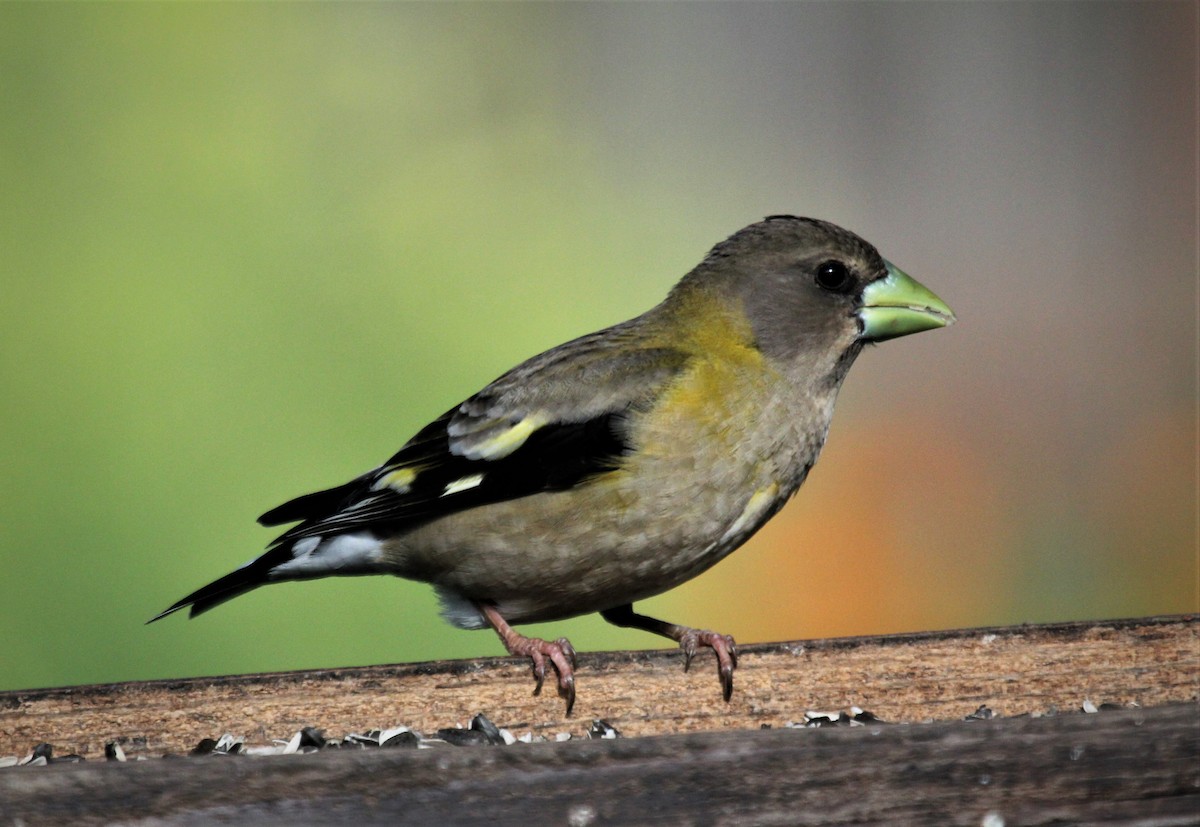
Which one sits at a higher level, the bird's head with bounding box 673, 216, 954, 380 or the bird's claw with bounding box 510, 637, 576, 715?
the bird's head with bounding box 673, 216, 954, 380

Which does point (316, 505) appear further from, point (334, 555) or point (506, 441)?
point (506, 441)

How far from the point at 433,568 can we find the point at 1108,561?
3705 mm

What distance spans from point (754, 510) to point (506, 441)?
1.79ft

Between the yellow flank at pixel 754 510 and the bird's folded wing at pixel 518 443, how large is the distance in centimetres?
28

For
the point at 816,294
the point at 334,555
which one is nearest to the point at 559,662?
the point at 334,555

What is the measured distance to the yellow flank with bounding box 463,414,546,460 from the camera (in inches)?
118

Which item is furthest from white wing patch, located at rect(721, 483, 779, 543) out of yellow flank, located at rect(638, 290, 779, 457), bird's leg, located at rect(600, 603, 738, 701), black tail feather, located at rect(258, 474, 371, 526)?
black tail feather, located at rect(258, 474, 371, 526)

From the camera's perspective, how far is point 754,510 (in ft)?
9.55

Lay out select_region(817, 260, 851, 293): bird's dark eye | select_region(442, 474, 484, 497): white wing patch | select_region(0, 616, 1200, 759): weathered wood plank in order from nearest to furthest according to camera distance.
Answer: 1. select_region(0, 616, 1200, 759): weathered wood plank
2. select_region(442, 474, 484, 497): white wing patch
3. select_region(817, 260, 851, 293): bird's dark eye

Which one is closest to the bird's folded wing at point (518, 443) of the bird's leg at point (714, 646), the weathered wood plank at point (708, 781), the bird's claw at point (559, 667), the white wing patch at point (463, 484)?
the white wing patch at point (463, 484)

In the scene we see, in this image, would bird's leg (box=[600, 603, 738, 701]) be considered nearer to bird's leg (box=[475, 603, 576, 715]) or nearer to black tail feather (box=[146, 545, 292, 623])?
bird's leg (box=[475, 603, 576, 715])

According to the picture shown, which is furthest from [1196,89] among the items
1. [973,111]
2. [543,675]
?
[543,675]

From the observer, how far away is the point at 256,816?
1646 mm

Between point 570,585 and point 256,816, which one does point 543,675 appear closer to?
point 570,585
